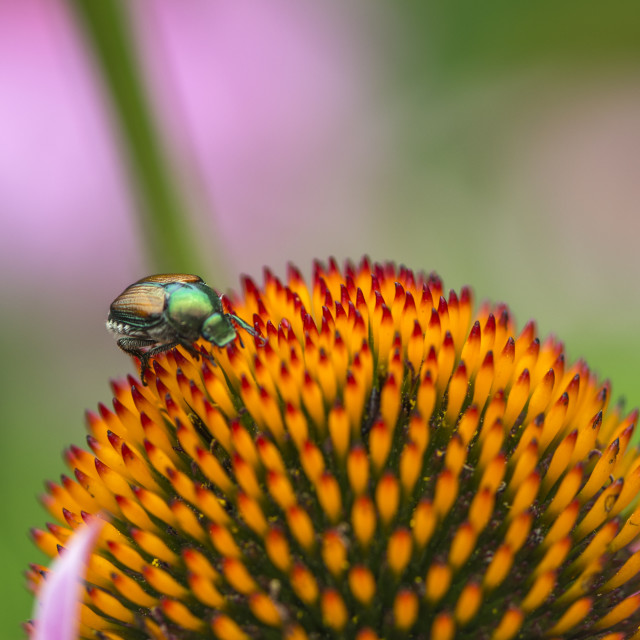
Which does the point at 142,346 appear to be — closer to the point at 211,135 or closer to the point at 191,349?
the point at 191,349

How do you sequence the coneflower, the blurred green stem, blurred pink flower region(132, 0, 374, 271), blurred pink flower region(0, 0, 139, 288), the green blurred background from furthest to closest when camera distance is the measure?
1. blurred pink flower region(132, 0, 374, 271)
2. blurred pink flower region(0, 0, 139, 288)
3. the green blurred background
4. the blurred green stem
5. the coneflower

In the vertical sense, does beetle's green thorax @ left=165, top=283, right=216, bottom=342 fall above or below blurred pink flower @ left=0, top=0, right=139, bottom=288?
below

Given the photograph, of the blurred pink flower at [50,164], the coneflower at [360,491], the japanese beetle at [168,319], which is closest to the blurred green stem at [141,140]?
the japanese beetle at [168,319]

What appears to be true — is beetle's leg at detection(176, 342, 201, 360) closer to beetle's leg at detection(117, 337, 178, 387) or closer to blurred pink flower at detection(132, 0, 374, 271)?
beetle's leg at detection(117, 337, 178, 387)

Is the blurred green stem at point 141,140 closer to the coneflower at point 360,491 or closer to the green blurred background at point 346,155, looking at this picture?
the coneflower at point 360,491

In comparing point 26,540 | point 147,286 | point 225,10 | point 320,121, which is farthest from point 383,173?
point 147,286

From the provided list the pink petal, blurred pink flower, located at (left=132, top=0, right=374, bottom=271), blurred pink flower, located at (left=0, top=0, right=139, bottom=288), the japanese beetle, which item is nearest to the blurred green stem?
the japanese beetle

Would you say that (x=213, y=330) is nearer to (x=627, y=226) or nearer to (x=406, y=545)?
(x=406, y=545)
